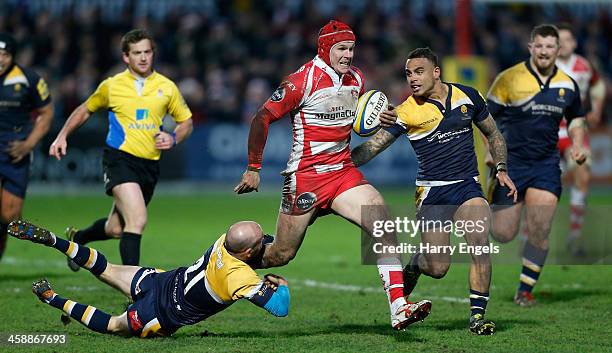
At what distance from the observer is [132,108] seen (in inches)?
420

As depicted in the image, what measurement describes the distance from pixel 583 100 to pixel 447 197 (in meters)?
4.66

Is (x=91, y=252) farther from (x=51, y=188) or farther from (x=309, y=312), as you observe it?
(x=51, y=188)

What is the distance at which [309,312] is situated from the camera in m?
10.0

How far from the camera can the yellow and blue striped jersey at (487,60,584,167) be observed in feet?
34.8

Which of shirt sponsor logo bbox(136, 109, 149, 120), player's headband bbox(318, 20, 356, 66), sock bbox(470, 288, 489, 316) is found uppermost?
player's headband bbox(318, 20, 356, 66)

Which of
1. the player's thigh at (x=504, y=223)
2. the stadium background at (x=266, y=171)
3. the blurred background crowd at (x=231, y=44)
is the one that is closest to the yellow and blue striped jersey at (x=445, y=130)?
the stadium background at (x=266, y=171)

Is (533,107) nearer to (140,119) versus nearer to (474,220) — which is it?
(474,220)

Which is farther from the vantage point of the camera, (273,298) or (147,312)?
(147,312)

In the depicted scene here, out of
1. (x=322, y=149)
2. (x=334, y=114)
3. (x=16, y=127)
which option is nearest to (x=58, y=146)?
(x=16, y=127)

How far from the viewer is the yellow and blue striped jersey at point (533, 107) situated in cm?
1060

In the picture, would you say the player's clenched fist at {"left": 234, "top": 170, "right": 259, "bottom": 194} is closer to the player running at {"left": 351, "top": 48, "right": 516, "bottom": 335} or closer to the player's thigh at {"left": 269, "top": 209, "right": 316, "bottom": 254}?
the player's thigh at {"left": 269, "top": 209, "right": 316, "bottom": 254}

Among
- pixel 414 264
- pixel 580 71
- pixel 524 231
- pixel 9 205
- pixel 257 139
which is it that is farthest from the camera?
pixel 580 71

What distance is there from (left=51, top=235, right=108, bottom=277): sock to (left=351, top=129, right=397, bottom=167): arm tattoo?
2175 millimetres

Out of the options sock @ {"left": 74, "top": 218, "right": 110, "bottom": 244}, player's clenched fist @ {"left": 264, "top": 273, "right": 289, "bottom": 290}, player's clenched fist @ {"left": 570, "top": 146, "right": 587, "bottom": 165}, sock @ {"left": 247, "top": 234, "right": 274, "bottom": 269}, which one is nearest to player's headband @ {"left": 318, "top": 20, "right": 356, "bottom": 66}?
sock @ {"left": 247, "top": 234, "right": 274, "bottom": 269}
